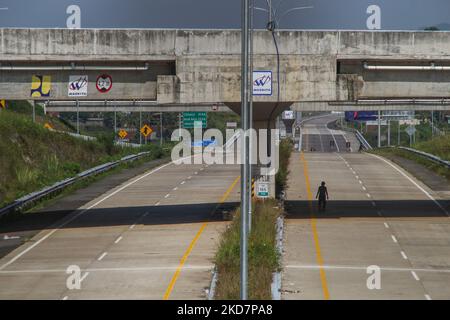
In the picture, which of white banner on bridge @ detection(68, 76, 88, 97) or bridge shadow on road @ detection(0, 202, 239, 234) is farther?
bridge shadow on road @ detection(0, 202, 239, 234)

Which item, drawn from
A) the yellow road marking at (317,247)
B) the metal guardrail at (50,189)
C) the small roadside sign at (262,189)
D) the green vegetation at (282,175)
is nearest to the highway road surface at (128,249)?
the small roadside sign at (262,189)

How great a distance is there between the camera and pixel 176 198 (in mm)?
51500

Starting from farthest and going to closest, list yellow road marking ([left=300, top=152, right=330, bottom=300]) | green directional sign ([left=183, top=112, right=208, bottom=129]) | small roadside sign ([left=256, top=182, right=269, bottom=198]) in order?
green directional sign ([left=183, top=112, right=208, bottom=129]) < small roadside sign ([left=256, top=182, right=269, bottom=198]) < yellow road marking ([left=300, top=152, right=330, bottom=300])

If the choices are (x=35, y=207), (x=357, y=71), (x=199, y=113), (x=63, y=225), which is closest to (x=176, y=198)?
(x=35, y=207)

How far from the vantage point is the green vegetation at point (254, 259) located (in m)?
24.9

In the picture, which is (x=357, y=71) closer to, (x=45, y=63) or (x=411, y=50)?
(x=411, y=50)

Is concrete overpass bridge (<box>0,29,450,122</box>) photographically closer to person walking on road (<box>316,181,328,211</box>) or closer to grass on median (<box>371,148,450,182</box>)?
person walking on road (<box>316,181,328,211</box>)

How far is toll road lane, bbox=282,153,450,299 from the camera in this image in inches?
1090

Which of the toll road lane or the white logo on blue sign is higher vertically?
the white logo on blue sign

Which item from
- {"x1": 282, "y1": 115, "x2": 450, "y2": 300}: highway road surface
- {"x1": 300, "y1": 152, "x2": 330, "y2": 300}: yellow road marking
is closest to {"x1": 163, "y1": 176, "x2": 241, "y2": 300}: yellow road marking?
{"x1": 282, "y1": 115, "x2": 450, "y2": 300}: highway road surface

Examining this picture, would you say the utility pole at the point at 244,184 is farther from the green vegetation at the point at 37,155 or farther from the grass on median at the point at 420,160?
the grass on median at the point at 420,160

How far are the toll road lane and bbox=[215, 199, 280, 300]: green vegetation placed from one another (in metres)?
0.65

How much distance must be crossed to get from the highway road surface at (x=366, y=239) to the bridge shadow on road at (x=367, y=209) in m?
0.04
